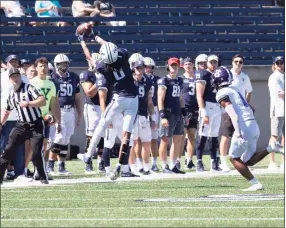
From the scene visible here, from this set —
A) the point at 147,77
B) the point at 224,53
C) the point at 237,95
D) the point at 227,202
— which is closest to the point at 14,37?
the point at 224,53

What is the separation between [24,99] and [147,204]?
3003mm

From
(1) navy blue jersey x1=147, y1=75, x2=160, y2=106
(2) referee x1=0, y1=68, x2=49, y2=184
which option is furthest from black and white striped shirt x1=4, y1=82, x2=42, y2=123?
(1) navy blue jersey x1=147, y1=75, x2=160, y2=106

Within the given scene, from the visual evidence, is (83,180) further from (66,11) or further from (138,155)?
(66,11)

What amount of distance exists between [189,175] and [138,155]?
3.58 ft

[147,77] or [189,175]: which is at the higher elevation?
[147,77]

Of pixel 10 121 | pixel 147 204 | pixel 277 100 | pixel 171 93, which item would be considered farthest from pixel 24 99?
pixel 277 100

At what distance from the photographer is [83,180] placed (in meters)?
14.5

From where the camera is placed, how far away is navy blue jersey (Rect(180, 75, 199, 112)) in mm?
17609

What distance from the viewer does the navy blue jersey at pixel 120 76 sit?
13875 millimetres

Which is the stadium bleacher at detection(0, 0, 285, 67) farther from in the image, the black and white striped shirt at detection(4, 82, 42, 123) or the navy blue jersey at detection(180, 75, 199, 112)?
the black and white striped shirt at detection(4, 82, 42, 123)

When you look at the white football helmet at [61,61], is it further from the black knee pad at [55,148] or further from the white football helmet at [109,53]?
the white football helmet at [109,53]

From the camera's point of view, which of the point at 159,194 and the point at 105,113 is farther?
the point at 105,113

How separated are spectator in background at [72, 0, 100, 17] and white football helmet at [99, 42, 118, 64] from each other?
9375 mm

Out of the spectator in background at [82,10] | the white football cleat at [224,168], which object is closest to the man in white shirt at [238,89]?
the white football cleat at [224,168]
